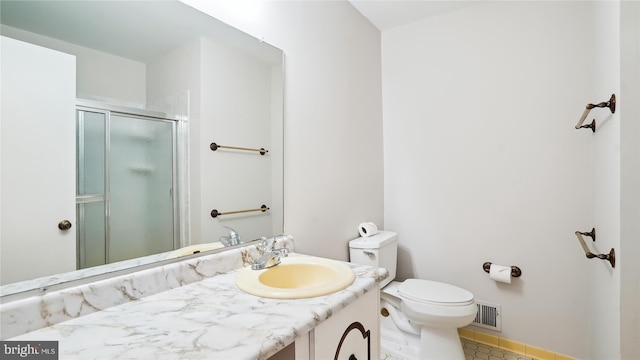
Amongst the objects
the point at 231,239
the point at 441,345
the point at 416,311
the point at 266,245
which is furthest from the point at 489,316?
the point at 231,239

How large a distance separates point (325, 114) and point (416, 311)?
125 centimetres

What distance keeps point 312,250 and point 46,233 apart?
1.11 m

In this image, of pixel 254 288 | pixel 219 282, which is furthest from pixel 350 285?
pixel 219 282

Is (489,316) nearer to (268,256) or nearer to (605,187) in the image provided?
(605,187)

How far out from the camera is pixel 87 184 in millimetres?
799

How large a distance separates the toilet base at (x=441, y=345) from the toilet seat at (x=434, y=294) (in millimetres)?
181

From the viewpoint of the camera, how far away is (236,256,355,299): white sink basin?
2.83 feet

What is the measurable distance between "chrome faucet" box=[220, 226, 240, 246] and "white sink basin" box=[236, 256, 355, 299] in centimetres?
12

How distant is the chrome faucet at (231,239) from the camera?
45.6 inches

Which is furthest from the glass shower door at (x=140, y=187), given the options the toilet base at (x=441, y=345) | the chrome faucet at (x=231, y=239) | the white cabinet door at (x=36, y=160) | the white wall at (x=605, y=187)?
the white wall at (x=605, y=187)

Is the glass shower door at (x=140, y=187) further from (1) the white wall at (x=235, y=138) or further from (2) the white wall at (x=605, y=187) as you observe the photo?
(2) the white wall at (x=605, y=187)

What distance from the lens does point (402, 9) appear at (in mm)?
2045

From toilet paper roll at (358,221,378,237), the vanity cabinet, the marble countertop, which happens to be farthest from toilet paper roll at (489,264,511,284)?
the marble countertop

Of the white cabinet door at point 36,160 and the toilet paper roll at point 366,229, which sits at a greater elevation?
the white cabinet door at point 36,160
